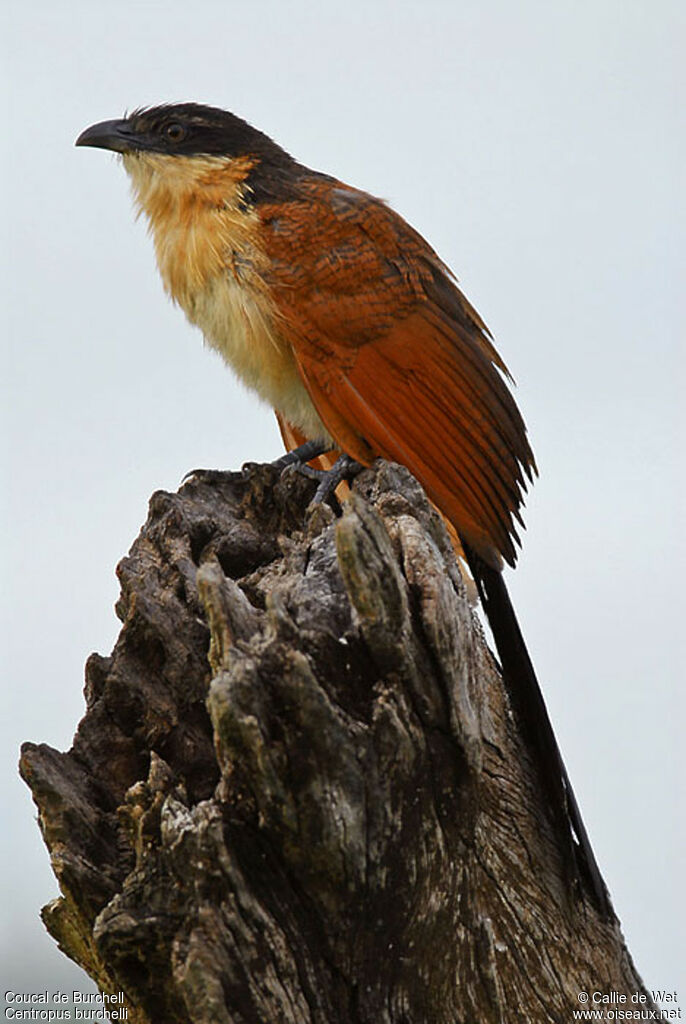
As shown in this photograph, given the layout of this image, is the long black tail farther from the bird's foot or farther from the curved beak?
the curved beak

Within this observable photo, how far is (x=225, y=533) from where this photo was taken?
2492 mm

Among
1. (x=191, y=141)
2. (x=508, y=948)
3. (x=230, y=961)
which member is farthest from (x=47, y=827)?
(x=191, y=141)

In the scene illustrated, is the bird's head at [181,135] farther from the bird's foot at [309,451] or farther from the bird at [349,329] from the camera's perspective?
the bird's foot at [309,451]

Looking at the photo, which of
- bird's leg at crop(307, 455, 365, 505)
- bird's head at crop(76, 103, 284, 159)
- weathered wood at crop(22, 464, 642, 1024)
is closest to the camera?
weathered wood at crop(22, 464, 642, 1024)

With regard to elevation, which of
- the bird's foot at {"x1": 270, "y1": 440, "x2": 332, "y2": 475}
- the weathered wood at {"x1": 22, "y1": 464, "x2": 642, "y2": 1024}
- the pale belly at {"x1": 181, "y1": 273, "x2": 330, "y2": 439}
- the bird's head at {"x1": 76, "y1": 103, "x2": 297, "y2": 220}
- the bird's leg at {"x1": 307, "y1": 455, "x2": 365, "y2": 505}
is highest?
the bird's head at {"x1": 76, "y1": 103, "x2": 297, "y2": 220}

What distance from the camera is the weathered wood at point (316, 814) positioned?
1.54 m

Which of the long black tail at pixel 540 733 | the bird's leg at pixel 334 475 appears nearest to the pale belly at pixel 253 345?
the bird's leg at pixel 334 475

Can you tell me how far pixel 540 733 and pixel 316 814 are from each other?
2.74ft

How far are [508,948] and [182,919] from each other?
2.01 ft

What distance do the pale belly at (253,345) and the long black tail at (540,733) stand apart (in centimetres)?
76

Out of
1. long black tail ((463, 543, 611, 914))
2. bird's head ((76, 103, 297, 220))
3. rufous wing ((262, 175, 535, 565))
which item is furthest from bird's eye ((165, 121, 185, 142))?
long black tail ((463, 543, 611, 914))

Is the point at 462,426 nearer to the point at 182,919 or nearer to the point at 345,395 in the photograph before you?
the point at 345,395

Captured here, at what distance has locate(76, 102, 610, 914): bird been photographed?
2746mm

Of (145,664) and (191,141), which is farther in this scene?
(191,141)
